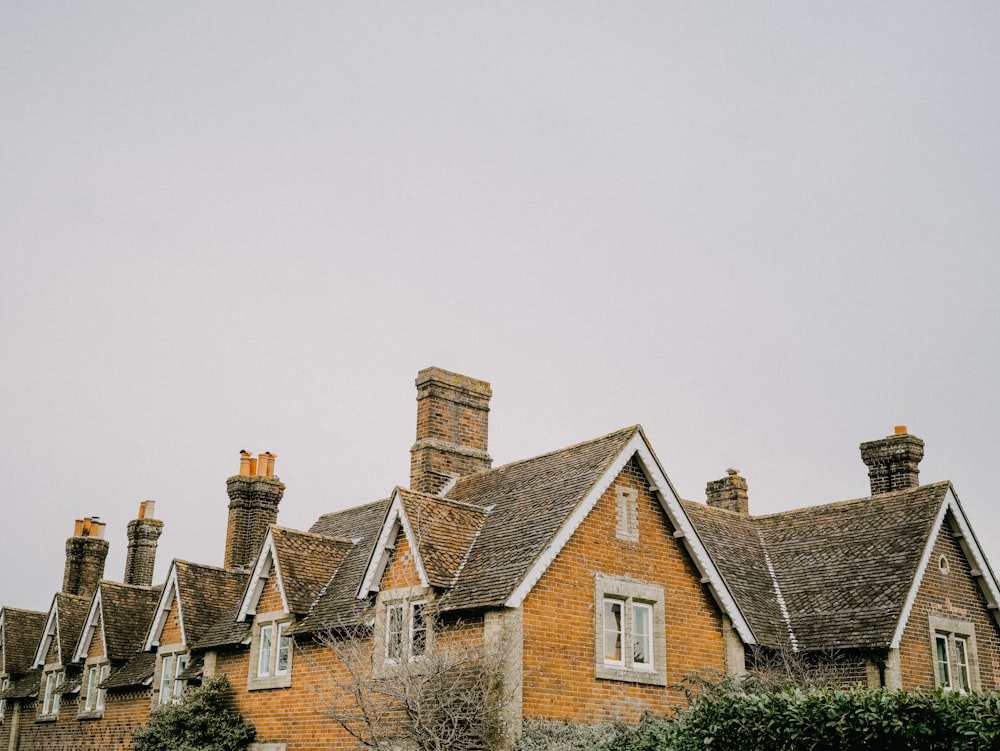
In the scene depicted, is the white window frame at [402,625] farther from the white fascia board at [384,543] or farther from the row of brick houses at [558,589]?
the white fascia board at [384,543]

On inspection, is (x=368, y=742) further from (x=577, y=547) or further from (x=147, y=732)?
(x=147, y=732)

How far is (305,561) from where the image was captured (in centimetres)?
2522

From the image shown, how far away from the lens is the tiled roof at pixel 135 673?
29500 millimetres

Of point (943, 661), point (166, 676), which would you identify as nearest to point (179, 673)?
point (166, 676)

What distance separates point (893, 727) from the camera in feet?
46.1

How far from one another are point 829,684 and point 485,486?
8798mm

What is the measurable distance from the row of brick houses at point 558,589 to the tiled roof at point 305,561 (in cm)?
5

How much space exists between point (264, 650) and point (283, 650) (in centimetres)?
95

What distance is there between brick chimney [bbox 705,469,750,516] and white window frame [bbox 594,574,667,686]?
11109 millimetres

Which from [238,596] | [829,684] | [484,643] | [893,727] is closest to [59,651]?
[238,596]

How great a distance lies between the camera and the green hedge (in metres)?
13.5

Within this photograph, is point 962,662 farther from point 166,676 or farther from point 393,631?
point 166,676

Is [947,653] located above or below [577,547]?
below

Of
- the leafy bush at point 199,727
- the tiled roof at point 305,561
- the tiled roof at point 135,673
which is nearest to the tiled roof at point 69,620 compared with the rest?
the tiled roof at point 135,673
